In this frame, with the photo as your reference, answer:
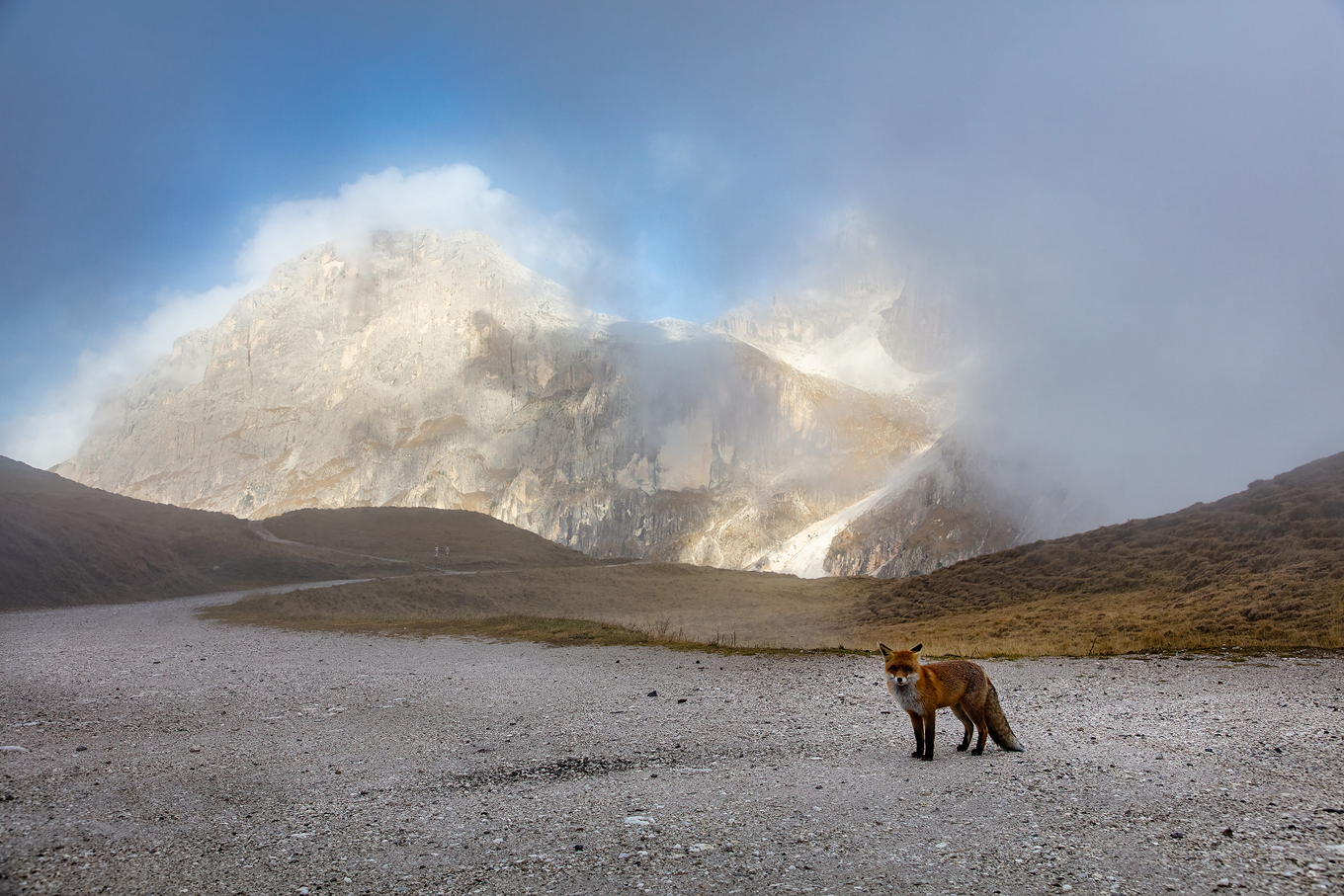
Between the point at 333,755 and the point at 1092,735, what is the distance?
845 cm

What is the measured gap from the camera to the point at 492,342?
599 ft

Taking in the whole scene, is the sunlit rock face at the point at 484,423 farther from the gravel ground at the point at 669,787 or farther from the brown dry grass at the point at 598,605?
the gravel ground at the point at 669,787

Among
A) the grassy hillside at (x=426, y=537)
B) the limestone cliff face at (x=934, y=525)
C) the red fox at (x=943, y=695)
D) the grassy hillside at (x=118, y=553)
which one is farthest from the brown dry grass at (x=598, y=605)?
the limestone cliff face at (x=934, y=525)

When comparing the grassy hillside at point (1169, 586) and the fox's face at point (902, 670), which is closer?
the fox's face at point (902, 670)

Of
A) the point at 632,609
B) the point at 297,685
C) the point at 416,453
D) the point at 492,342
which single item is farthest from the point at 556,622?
the point at 492,342

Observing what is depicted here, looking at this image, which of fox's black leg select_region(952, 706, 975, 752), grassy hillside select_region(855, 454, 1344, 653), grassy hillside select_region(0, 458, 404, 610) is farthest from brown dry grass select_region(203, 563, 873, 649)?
fox's black leg select_region(952, 706, 975, 752)

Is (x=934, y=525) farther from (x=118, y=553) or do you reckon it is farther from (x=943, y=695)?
(x=943, y=695)

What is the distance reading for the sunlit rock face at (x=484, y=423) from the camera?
543 ft

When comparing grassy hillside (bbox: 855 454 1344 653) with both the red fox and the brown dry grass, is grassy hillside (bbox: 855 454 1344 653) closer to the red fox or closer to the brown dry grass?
the brown dry grass

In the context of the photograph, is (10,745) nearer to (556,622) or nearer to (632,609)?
(556,622)

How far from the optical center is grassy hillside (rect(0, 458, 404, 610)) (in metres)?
34.9

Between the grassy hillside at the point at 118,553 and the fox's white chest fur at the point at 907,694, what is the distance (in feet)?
129

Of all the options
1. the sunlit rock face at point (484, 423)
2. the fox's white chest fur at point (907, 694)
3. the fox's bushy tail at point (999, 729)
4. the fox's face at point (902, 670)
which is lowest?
the fox's bushy tail at point (999, 729)

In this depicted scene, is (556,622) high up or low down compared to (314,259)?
down
